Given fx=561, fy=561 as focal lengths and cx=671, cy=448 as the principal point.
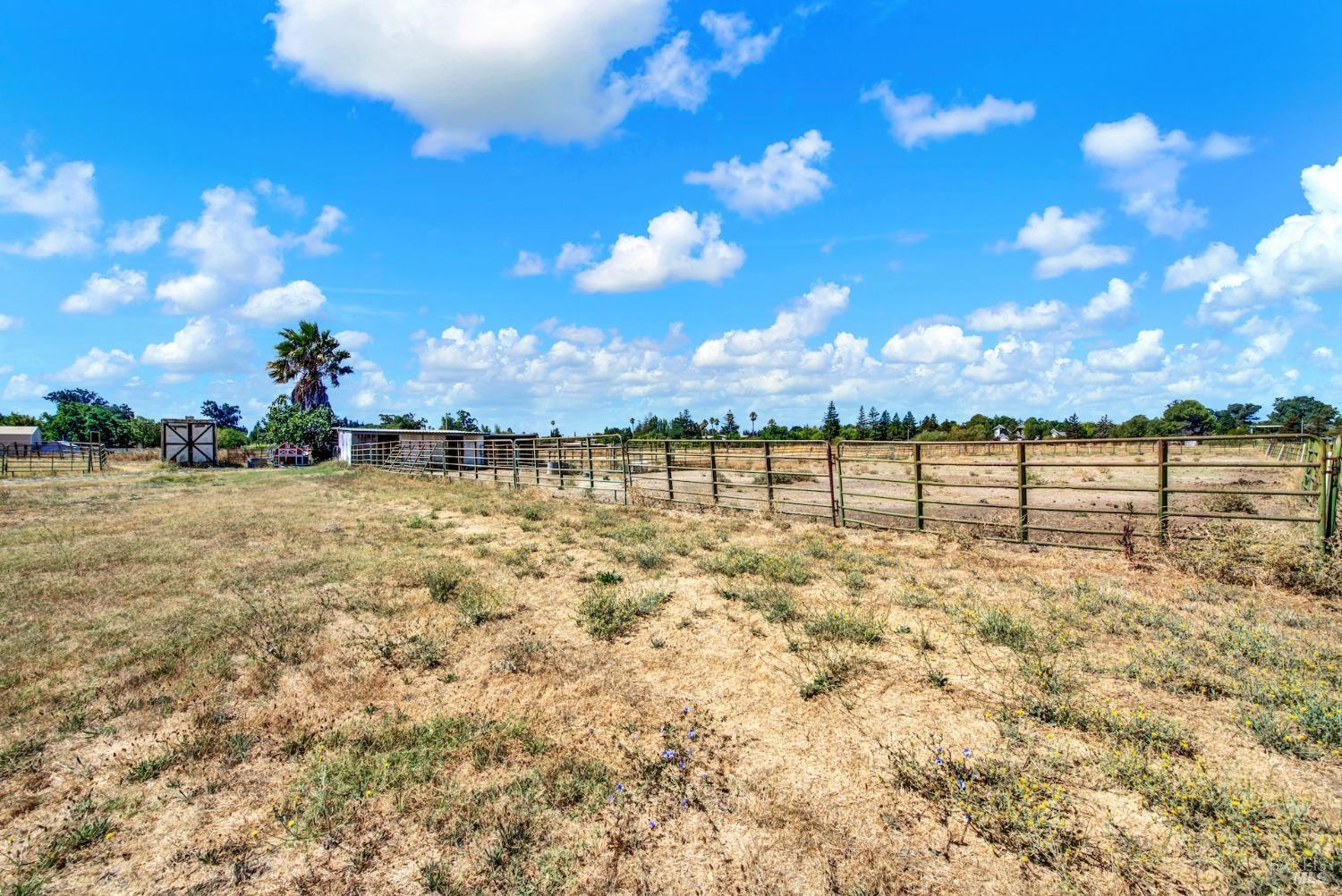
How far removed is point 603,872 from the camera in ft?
8.73

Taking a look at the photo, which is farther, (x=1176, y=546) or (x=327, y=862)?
(x=1176, y=546)

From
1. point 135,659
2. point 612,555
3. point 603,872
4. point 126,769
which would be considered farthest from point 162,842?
point 612,555

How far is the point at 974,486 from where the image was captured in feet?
26.5

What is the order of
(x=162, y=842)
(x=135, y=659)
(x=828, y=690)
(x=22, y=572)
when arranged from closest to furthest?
(x=162, y=842), (x=828, y=690), (x=135, y=659), (x=22, y=572)

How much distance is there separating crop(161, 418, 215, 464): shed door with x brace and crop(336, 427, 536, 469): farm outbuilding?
24.5ft

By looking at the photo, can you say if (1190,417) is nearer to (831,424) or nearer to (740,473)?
(831,424)

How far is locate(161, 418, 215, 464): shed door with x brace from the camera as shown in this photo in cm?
3566

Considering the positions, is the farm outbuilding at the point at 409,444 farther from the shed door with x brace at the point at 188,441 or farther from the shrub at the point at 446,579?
the shrub at the point at 446,579

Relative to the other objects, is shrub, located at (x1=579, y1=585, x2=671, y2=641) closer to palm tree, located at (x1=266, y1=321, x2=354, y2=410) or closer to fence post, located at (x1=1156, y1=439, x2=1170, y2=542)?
fence post, located at (x1=1156, y1=439, x2=1170, y2=542)

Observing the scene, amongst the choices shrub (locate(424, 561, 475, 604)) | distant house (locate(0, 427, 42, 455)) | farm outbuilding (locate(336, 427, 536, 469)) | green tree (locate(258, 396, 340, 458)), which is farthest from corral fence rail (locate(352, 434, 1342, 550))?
distant house (locate(0, 427, 42, 455))

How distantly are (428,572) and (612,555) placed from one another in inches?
105

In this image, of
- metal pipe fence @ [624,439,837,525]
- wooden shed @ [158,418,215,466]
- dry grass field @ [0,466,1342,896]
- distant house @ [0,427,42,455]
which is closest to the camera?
dry grass field @ [0,466,1342,896]

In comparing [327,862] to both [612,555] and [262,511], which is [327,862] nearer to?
[612,555]

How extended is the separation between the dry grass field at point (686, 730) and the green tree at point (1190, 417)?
134 metres
